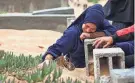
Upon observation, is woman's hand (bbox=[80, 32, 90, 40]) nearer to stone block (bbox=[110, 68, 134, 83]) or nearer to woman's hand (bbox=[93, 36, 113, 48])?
woman's hand (bbox=[93, 36, 113, 48])

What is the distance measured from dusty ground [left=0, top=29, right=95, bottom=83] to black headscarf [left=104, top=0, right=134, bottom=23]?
2598 millimetres

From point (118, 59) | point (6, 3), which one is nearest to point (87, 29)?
point (118, 59)

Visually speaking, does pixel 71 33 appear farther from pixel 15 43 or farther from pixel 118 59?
pixel 15 43

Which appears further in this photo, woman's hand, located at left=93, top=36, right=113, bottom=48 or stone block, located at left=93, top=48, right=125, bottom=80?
woman's hand, located at left=93, top=36, right=113, bottom=48

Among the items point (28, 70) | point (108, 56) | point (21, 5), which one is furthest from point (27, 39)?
point (108, 56)

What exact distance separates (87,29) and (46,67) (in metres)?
0.89

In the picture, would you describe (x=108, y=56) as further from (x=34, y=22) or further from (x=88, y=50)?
(x=34, y=22)

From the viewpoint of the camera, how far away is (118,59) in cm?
484

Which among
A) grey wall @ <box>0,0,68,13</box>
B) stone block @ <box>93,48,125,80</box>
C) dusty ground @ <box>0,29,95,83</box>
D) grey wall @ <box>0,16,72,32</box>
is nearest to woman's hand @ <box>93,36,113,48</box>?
stone block @ <box>93,48,125,80</box>

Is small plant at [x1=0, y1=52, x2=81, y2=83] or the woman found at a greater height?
the woman

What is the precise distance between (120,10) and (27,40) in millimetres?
4879

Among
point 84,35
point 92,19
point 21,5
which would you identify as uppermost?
point 21,5

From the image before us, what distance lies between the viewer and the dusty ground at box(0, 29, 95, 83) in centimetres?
867

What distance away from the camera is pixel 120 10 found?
5656 millimetres
